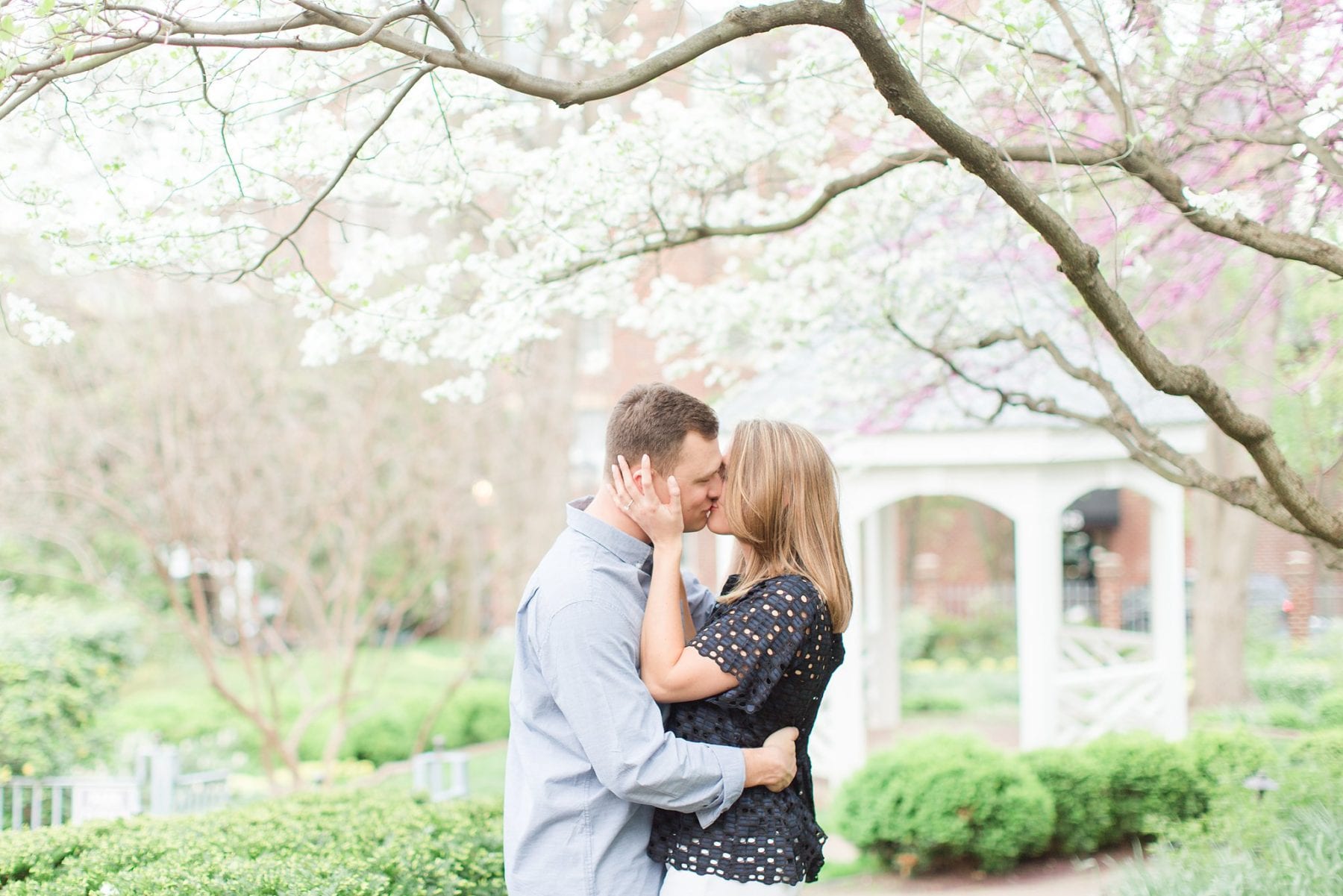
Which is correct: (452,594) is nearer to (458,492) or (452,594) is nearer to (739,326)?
(458,492)

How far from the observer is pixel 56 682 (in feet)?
28.0

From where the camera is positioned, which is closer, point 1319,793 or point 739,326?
point 1319,793

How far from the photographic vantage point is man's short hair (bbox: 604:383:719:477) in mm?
2773

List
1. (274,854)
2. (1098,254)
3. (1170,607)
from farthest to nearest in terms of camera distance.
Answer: (1170,607) < (274,854) < (1098,254)

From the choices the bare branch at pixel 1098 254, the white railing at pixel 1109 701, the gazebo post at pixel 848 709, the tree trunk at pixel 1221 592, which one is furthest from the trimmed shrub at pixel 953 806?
the tree trunk at pixel 1221 592

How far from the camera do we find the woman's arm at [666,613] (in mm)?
2623

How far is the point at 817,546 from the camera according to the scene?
2861 mm

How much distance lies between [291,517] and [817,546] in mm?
8566

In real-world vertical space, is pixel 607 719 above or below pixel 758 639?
below

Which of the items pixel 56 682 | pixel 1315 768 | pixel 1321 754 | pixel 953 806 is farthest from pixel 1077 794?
pixel 56 682

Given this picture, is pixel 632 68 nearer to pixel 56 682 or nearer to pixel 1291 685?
pixel 56 682

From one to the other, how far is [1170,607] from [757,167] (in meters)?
5.50

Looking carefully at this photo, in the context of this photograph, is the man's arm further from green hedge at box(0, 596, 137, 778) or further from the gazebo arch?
green hedge at box(0, 596, 137, 778)

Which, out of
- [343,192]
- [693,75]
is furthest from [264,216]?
[693,75]
